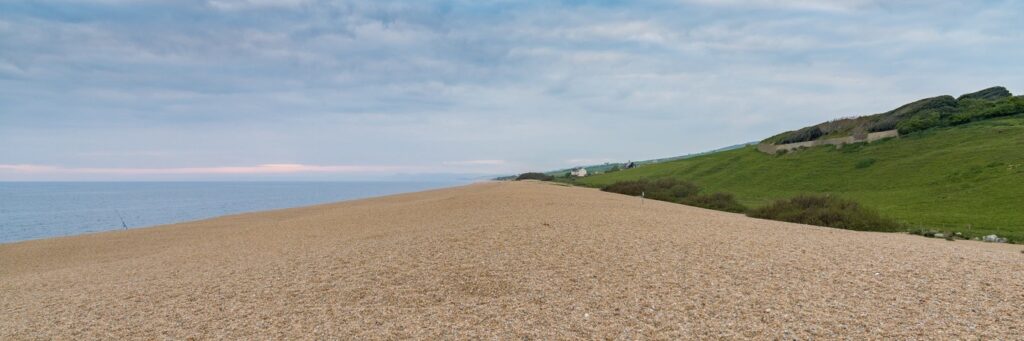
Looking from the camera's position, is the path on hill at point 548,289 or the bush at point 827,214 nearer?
the path on hill at point 548,289

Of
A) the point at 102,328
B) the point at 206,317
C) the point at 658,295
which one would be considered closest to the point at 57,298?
the point at 102,328

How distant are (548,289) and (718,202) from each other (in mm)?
22527

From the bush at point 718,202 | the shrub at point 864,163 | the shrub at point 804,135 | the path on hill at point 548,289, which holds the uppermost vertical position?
the shrub at point 804,135

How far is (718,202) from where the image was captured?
2861 centimetres

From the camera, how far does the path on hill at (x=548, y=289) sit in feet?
22.6

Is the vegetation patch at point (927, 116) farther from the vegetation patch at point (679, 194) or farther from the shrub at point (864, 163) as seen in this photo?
the vegetation patch at point (679, 194)

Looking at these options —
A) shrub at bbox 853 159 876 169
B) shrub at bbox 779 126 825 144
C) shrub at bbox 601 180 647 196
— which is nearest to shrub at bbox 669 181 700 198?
shrub at bbox 601 180 647 196

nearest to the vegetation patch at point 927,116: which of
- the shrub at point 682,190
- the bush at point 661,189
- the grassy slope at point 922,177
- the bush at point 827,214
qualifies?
the grassy slope at point 922,177

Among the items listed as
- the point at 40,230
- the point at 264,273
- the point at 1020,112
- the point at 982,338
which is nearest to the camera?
the point at 982,338

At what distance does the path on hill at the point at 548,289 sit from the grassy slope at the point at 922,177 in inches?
396

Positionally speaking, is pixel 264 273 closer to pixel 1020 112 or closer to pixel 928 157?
pixel 928 157

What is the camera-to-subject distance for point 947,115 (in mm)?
45438

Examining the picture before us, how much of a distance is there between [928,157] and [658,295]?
3593 cm

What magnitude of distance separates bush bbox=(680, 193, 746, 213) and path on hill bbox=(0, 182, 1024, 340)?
1229 centimetres
